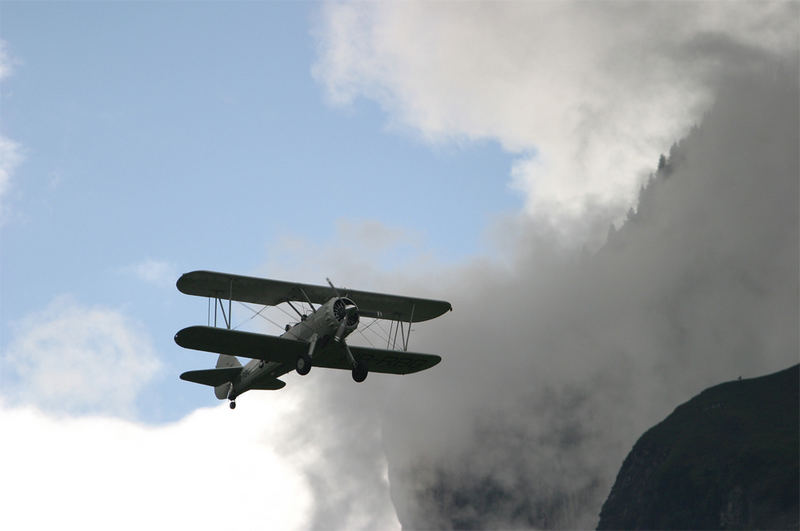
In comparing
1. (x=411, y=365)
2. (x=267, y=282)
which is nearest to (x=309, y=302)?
(x=267, y=282)

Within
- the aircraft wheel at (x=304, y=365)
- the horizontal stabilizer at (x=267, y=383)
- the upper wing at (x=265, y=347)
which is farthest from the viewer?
the horizontal stabilizer at (x=267, y=383)

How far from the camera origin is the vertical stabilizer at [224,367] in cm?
6814

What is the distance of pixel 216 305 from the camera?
60750mm

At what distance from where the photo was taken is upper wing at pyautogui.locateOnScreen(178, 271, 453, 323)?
59469 mm

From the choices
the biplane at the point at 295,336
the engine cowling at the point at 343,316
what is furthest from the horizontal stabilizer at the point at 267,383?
the engine cowling at the point at 343,316

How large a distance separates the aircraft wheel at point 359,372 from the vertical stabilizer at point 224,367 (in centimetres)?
1399

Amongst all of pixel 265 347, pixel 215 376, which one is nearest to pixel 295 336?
pixel 265 347

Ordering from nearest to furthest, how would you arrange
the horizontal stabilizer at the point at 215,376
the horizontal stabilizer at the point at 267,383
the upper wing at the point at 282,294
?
the upper wing at the point at 282,294, the horizontal stabilizer at the point at 267,383, the horizontal stabilizer at the point at 215,376

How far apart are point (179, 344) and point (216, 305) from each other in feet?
20.7

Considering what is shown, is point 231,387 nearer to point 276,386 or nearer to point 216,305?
point 276,386

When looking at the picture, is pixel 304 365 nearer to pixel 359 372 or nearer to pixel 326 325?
pixel 326 325

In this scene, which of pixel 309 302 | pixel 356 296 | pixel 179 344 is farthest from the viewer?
pixel 356 296

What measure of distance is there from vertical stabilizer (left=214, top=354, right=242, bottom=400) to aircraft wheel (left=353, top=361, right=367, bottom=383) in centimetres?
1399

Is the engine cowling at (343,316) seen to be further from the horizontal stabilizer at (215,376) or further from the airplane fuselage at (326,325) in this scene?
the horizontal stabilizer at (215,376)
